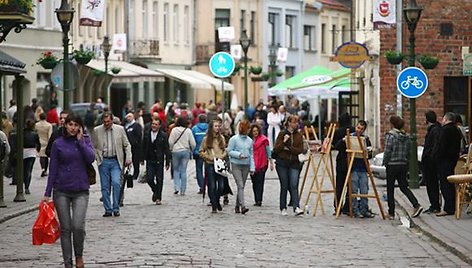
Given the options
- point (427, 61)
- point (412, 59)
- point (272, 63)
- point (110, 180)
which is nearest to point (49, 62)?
point (412, 59)

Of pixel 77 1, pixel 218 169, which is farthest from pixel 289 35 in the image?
pixel 218 169

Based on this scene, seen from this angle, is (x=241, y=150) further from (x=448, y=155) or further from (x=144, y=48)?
(x=144, y=48)

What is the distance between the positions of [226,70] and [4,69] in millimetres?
11605

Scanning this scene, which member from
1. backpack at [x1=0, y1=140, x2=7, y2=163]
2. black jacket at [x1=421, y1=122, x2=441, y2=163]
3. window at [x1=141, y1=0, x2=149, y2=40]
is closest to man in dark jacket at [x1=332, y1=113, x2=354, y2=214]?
black jacket at [x1=421, y1=122, x2=441, y2=163]

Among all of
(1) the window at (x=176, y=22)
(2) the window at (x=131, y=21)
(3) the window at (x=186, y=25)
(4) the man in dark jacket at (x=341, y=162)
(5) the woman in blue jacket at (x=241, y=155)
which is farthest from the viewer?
(3) the window at (x=186, y=25)

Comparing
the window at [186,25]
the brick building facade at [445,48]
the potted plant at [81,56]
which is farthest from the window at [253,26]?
the potted plant at [81,56]

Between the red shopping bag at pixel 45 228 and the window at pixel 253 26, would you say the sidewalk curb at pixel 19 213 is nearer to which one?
the red shopping bag at pixel 45 228

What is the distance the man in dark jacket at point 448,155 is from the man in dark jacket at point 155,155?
19.3 ft

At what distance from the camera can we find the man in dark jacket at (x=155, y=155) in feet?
94.6

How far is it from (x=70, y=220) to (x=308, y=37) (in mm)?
77462

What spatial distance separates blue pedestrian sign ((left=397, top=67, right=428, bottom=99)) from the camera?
31.2 metres

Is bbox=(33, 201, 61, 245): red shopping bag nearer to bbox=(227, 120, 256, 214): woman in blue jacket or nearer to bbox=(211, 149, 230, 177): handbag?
bbox=(227, 120, 256, 214): woman in blue jacket

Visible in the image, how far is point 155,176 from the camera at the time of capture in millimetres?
29078

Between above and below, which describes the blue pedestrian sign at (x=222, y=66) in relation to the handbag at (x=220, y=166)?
above
